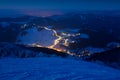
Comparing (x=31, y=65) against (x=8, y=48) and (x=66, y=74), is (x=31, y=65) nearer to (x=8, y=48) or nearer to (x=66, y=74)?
(x=66, y=74)

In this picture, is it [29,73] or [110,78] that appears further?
[29,73]

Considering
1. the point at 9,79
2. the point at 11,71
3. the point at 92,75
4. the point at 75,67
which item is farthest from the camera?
the point at 75,67

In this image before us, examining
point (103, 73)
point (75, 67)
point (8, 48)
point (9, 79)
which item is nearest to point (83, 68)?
point (75, 67)

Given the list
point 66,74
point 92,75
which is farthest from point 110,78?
point 66,74

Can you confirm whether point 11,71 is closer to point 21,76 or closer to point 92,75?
point 21,76

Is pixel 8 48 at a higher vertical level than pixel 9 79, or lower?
lower

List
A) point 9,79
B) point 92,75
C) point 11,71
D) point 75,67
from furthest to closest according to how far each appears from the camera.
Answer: point 75,67 < point 11,71 < point 92,75 < point 9,79
